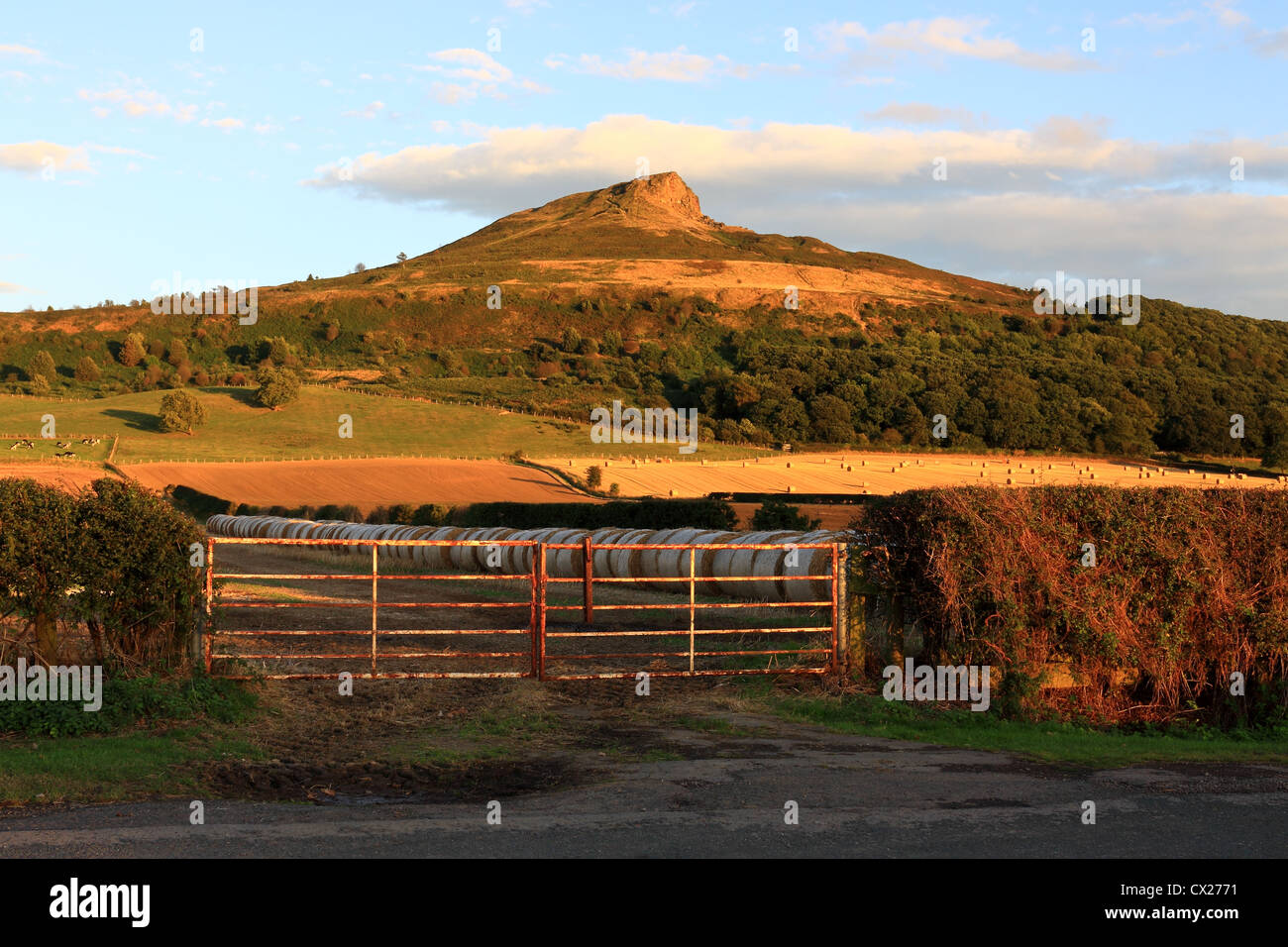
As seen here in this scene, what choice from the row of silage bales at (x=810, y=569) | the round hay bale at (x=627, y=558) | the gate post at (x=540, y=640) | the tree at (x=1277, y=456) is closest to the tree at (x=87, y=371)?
the tree at (x=1277, y=456)

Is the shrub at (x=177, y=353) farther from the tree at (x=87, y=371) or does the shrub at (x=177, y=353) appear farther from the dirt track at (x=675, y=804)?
the dirt track at (x=675, y=804)

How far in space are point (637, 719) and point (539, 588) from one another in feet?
8.58

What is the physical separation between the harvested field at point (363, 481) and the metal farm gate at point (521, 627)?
104 feet

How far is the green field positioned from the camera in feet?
253

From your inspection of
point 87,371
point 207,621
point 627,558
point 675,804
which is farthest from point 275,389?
point 675,804

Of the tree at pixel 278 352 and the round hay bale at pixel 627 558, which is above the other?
the tree at pixel 278 352

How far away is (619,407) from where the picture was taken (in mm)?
97875

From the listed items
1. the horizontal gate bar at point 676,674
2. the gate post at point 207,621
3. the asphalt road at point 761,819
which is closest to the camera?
the asphalt road at point 761,819

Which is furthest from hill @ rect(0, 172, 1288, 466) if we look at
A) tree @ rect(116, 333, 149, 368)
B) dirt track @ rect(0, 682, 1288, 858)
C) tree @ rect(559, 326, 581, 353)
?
dirt track @ rect(0, 682, 1288, 858)

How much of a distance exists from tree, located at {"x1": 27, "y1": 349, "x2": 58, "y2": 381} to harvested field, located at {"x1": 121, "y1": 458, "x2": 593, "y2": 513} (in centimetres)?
5419

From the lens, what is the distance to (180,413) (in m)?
82.1

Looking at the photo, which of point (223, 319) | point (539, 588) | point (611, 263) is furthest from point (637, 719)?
point (611, 263)

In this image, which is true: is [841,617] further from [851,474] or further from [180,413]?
[180,413]

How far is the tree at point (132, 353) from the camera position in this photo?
4749 inches
